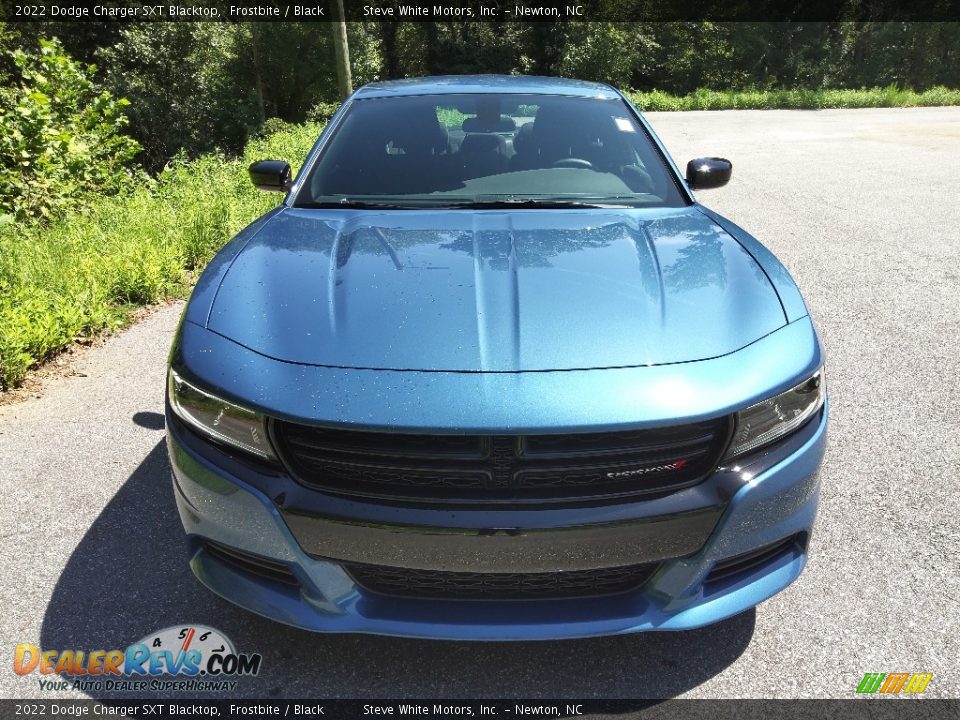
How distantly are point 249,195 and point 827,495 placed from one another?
707 cm

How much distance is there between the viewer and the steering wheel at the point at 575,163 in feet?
10.7

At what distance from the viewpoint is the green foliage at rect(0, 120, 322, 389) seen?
4.46m

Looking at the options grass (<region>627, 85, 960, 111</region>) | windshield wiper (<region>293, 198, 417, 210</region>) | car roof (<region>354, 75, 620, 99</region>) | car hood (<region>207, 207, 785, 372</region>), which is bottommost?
grass (<region>627, 85, 960, 111</region>)

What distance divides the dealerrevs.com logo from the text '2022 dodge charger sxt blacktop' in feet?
1.06

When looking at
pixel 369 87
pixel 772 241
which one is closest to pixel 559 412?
pixel 369 87

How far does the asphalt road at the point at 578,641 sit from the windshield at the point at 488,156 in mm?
1441

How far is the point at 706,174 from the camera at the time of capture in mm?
3611

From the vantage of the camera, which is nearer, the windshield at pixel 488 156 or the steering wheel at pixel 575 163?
the windshield at pixel 488 156

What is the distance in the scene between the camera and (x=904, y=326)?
4.98 metres

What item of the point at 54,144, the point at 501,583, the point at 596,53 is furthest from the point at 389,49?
the point at 501,583

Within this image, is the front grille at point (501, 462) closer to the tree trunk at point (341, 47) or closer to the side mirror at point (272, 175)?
the side mirror at point (272, 175)

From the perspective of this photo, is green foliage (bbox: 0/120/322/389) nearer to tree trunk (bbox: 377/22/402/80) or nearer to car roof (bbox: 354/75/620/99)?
car roof (bbox: 354/75/620/99)

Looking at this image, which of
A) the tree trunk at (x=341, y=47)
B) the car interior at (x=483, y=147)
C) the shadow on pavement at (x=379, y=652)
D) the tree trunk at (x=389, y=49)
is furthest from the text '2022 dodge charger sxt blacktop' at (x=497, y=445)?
the tree trunk at (x=389, y=49)

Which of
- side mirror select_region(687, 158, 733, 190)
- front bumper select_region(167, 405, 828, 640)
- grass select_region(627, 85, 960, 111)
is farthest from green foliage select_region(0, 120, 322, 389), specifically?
grass select_region(627, 85, 960, 111)
